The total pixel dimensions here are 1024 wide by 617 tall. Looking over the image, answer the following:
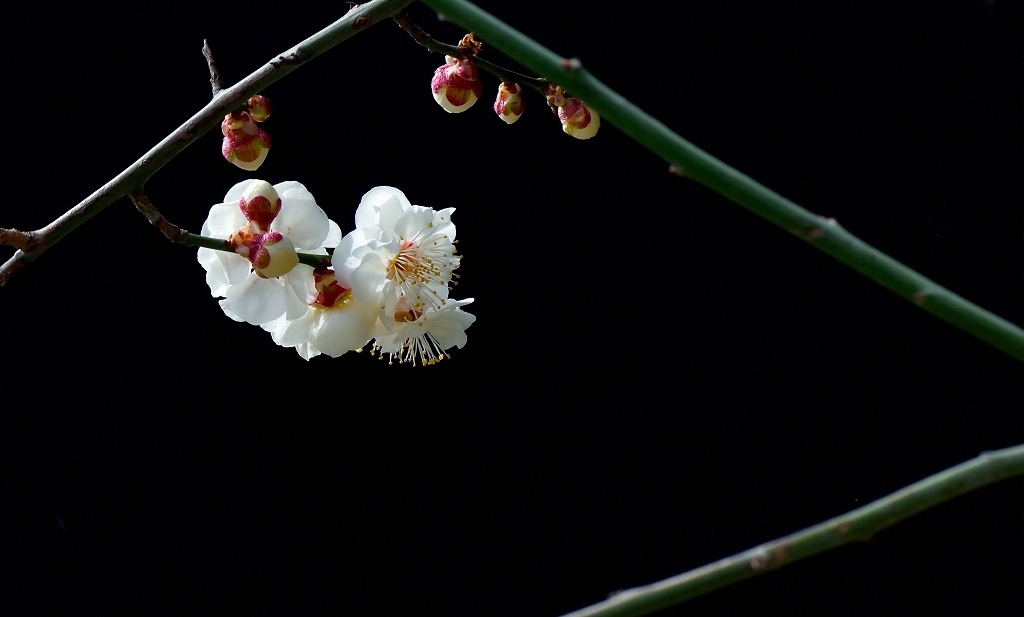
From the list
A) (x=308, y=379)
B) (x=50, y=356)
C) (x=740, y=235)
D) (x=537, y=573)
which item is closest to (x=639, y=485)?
(x=537, y=573)

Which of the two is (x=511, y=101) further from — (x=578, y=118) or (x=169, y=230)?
(x=169, y=230)

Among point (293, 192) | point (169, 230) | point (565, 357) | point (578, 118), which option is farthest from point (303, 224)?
point (565, 357)

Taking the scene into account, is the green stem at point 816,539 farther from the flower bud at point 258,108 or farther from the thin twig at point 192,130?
the flower bud at point 258,108

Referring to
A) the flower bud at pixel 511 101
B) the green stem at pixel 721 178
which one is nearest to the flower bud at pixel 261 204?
the flower bud at pixel 511 101

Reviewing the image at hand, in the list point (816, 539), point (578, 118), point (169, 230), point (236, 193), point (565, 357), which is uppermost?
point (565, 357)

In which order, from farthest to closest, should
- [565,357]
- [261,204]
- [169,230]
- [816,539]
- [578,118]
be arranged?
[565,357] < [578,118] < [261,204] < [169,230] < [816,539]

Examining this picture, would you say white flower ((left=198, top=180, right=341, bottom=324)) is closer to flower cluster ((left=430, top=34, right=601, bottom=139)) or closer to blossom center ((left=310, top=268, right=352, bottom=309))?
blossom center ((left=310, top=268, right=352, bottom=309))
